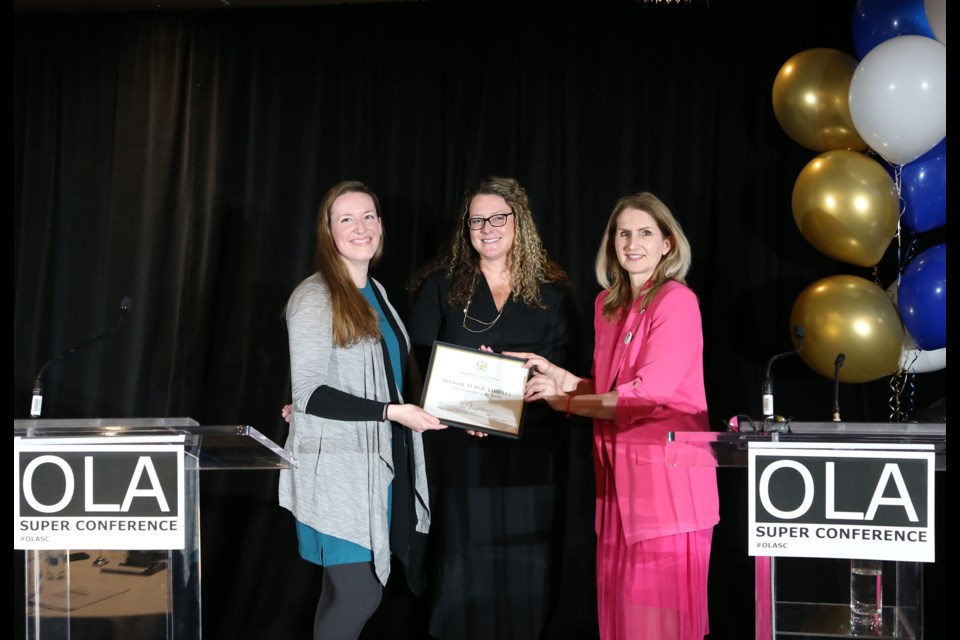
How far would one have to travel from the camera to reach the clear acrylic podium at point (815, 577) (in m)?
2.26

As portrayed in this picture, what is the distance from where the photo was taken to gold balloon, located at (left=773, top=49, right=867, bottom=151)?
10.7ft

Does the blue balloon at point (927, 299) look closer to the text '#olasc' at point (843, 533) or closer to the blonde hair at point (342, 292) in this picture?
the text '#olasc' at point (843, 533)

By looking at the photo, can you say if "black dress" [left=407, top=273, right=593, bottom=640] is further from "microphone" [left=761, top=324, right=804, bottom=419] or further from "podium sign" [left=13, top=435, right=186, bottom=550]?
"podium sign" [left=13, top=435, right=186, bottom=550]

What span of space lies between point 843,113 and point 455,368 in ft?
5.42

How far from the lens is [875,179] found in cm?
310

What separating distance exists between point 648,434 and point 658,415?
2.7 inches

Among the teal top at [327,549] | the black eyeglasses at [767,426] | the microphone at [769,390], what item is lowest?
the teal top at [327,549]

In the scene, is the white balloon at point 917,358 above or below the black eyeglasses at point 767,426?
above

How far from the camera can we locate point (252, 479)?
4.01m

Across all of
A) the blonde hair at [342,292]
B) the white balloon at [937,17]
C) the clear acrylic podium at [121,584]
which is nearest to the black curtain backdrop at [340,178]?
the white balloon at [937,17]

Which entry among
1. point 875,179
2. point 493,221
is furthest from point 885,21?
point 493,221

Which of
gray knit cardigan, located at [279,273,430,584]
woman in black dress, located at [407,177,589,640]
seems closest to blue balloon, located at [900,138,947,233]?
woman in black dress, located at [407,177,589,640]

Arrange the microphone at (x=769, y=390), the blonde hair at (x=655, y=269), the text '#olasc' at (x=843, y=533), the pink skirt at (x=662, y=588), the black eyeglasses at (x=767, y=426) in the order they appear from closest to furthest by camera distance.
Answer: the text '#olasc' at (x=843, y=533) → the black eyeglasses at (x=767, y=426) → the pink skirt at (x=662, y=588) → the microphone at (x=769, y=390) → the blonde hair at (x=655, y=269)

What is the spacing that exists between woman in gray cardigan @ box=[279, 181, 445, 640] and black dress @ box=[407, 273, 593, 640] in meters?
0.23
